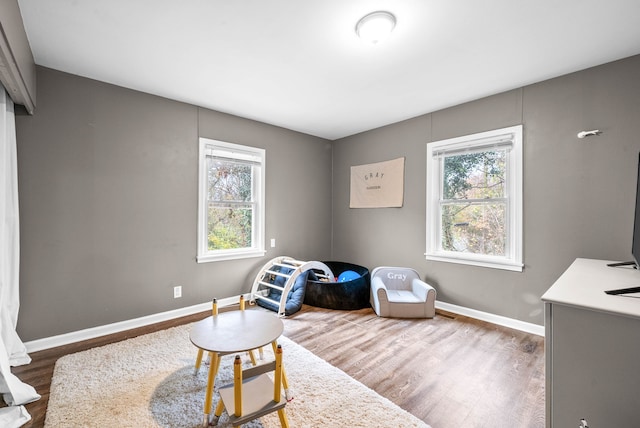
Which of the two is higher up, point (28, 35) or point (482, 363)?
point (28, 35)

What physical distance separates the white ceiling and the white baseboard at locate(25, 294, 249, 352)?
8.08 ft

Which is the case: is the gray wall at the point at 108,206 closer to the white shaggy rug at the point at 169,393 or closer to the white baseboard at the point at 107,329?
the white baseboard at the point at 107,329

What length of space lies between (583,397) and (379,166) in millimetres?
3316

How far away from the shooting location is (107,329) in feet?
8.86

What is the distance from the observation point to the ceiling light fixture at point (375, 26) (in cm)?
178

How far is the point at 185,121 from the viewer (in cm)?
322

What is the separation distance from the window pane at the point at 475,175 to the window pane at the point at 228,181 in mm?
2686

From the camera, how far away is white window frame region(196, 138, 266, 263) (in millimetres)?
3342

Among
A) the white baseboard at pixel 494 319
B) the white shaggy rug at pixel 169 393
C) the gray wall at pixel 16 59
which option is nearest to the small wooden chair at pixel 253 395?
the white shaggy rug at pixel 169 393

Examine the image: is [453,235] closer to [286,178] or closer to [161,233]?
[286,178]

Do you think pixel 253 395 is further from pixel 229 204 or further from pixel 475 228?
pixel 475 228

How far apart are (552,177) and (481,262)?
111cm

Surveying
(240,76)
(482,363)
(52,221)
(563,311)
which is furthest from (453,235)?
(52,221)

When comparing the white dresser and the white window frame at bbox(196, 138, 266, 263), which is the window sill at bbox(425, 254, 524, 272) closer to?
the white dresser
